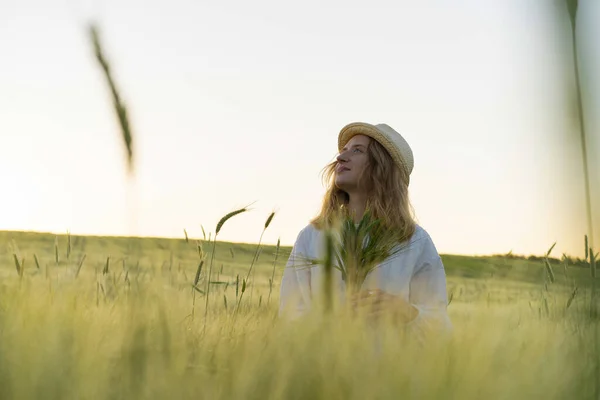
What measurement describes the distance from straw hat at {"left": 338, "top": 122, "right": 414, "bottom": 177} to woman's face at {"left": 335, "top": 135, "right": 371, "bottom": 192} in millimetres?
46

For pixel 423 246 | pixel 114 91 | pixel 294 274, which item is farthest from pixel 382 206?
pixel 114 91

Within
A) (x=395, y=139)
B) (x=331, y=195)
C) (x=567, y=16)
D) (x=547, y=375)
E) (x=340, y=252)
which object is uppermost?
(x=395, y=139)

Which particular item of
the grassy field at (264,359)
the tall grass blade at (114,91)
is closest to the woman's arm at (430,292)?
the grassy field at (264,359)

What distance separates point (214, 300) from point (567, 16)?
143 cm

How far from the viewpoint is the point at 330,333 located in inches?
28.4

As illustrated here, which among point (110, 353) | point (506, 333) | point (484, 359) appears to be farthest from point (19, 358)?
point (506, 333)

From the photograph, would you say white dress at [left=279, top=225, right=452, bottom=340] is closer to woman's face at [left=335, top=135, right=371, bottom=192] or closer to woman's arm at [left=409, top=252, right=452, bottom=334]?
woman's arm at [left=409, top=252, right=452, bottom=334]

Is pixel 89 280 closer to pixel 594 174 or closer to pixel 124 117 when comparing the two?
pixel 124 117

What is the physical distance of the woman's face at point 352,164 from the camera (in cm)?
A: 262

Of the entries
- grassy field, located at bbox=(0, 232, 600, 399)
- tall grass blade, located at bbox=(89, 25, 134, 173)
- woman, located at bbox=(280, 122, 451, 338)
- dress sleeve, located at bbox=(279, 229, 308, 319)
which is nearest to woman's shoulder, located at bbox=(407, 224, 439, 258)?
woman, located at bbox=(280, 122, 451, 338)

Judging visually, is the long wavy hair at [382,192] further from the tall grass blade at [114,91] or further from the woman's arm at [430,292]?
the tall grass blade at [114,91]

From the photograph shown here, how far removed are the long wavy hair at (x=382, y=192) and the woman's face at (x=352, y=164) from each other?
2cm

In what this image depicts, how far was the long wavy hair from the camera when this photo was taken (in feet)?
8.64

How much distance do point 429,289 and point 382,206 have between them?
43cm
